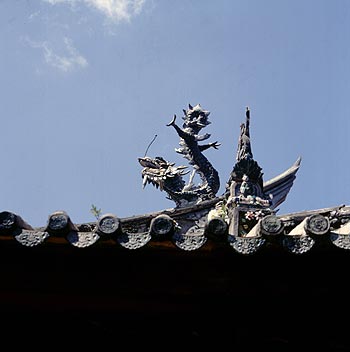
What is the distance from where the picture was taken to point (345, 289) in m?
4.93

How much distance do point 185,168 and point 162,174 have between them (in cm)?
39

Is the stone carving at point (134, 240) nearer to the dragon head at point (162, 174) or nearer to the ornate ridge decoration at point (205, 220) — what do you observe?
the ornate ridge decoration at point (205, 220)

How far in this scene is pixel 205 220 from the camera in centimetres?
957

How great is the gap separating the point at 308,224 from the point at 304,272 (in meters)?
0.60

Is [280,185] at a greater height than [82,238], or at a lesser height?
greater

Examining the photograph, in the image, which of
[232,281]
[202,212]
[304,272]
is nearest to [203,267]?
[232,281]

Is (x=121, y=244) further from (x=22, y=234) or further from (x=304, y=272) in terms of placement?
(x=304, y=272)

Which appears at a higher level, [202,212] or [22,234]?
[202,212]

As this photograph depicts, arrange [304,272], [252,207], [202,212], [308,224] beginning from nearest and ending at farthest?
[308,224] < [304,272] < [252,207] < [202,212]

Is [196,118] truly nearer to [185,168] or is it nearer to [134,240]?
[185,168]

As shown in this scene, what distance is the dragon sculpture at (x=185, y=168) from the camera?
10625 mm

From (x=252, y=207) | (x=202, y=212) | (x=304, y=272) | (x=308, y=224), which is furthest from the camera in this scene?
(x=202, y=212)

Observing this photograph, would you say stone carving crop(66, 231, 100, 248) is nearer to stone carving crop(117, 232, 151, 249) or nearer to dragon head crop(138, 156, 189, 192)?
stone carving crop(117, 232, 151, 249)

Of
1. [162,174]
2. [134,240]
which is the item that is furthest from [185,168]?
[134,240]
